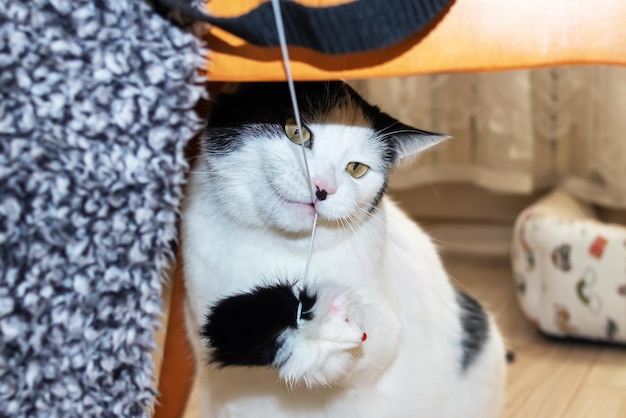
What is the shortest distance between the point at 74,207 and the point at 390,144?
53 centimetres

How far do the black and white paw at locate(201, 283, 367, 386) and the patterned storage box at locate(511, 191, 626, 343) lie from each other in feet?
4.00

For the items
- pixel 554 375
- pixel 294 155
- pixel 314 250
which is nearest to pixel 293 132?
pixel 294 155

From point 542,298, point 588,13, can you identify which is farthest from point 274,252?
point 542,298

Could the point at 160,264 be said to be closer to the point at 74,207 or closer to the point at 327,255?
the point at 74,207

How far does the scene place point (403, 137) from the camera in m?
1.08

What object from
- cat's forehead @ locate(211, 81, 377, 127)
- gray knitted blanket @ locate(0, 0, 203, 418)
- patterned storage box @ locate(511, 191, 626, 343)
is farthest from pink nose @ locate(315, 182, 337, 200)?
patterned storage box @ locate(511, 191, 626, 343)

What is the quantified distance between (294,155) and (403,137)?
0.23 m

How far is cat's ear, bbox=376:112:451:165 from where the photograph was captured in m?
1.06

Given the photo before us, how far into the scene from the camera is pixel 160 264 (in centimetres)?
76

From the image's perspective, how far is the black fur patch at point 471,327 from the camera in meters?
1.31

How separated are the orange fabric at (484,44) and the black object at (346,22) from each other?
0.03 meters

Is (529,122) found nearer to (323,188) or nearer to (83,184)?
(323,188)

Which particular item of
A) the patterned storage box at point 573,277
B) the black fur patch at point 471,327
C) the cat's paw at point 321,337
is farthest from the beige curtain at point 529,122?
the cat's paw at point 321,337

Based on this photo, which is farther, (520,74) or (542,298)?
(520,74)
